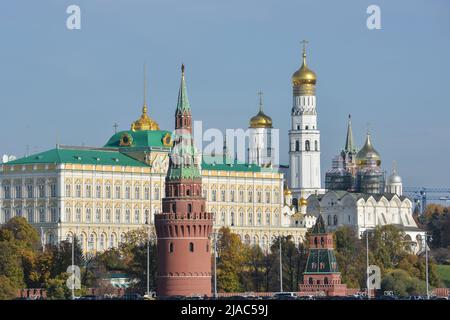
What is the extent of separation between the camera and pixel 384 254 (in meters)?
182

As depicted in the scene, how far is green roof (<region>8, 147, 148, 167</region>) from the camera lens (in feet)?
620

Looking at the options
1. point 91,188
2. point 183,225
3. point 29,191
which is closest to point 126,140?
point 91,188

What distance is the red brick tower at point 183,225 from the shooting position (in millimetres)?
158750

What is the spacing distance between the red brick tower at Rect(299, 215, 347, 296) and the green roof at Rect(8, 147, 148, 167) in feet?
93.5

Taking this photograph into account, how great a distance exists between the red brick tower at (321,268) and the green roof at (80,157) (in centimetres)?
2851

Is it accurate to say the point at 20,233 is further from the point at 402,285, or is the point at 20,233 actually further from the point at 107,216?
the point at 402,285

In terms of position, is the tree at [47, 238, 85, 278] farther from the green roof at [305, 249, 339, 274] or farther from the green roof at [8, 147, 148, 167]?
the green roof at [8, 147, 148, 167]

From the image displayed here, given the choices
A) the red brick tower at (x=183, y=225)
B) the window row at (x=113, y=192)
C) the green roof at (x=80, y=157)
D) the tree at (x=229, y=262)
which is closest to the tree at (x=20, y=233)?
the window row at (x=113, y=192)

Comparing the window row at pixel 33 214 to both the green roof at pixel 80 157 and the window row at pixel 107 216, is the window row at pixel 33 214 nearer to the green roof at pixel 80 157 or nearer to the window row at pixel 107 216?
the window row at pixel 107 216

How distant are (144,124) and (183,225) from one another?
120 ft

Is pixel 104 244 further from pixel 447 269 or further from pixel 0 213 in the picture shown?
pixel 447 269
